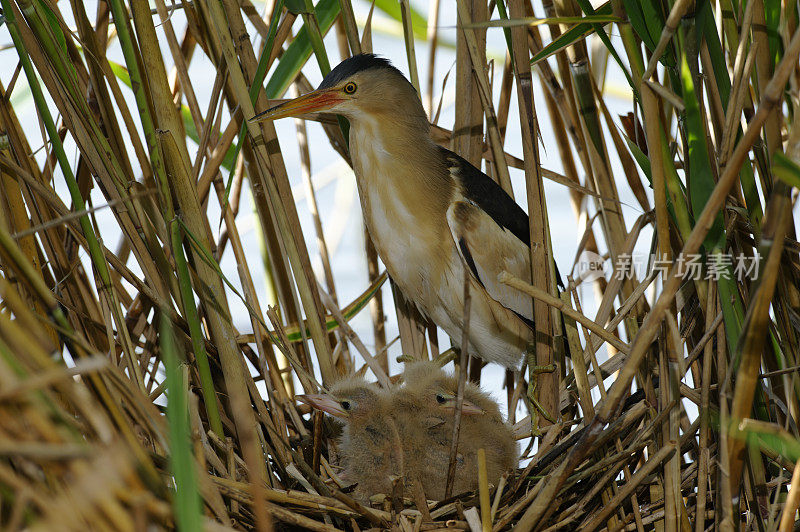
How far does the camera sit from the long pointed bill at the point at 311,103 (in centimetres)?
135

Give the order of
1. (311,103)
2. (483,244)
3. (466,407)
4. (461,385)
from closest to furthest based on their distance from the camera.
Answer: (461,385) < (466,407) < (311,103) < (483,244)

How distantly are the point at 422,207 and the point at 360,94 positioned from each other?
0.82ft

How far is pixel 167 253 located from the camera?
3.78 feet

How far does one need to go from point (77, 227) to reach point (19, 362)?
616 mm

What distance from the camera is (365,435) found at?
1.32 m

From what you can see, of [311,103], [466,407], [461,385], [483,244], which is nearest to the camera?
[461,385]

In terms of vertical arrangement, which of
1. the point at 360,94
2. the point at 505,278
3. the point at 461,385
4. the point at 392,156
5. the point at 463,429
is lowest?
the point at 463,429

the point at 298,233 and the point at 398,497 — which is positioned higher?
the point at 298,233

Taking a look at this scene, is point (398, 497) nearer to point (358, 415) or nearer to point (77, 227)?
point (358, 415)

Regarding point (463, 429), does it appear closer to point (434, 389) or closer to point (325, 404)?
point (434, 389)

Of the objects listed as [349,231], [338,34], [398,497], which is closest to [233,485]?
[398,497]

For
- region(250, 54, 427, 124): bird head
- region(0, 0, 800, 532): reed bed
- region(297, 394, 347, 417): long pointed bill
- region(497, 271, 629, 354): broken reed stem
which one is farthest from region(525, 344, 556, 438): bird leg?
region(250, 54, 427, 124): bird head

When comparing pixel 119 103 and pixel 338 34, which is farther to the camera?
pixel 338 34

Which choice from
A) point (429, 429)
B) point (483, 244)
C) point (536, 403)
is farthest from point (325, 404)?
point (483, 244)
